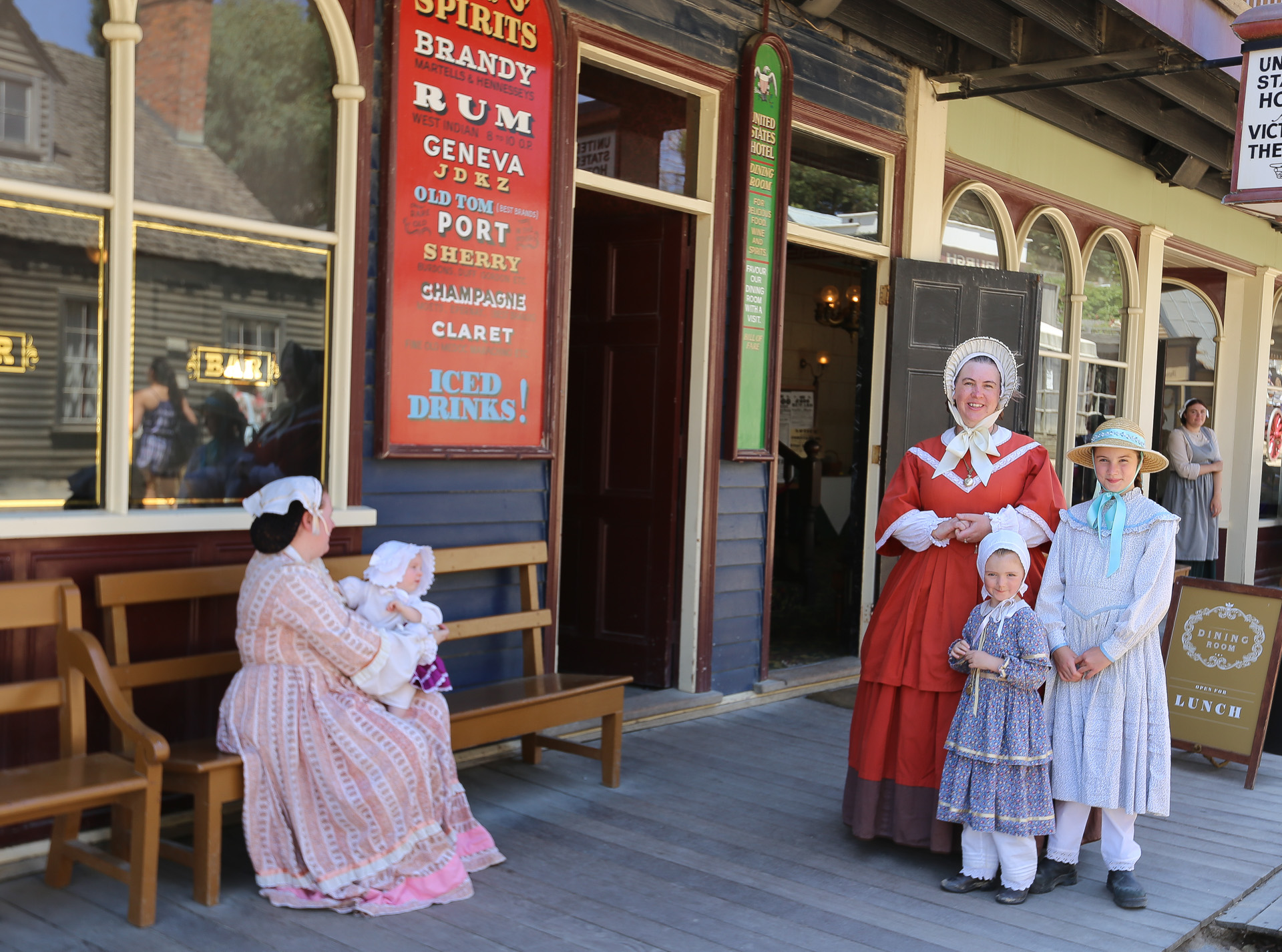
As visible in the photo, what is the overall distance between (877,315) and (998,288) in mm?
825

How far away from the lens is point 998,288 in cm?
704

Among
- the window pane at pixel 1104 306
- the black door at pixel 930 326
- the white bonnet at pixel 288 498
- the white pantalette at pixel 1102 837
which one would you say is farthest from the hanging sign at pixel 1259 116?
the white bonnet at pixel 288 498

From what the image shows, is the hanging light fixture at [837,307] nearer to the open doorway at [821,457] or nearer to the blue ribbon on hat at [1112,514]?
the open doorway at [821,457]

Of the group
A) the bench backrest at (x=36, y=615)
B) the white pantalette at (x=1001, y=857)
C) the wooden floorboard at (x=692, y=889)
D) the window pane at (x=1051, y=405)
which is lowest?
the wooden floorboard at (x=692, y=889)

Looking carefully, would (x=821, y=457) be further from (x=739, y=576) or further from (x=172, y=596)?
(x=172, y=596)

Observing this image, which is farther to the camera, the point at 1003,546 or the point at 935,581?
the point at 935,581

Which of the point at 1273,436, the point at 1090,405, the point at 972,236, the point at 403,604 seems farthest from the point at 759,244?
the point at 1273,436

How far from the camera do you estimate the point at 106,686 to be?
10.2ft

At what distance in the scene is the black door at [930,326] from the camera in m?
6.70

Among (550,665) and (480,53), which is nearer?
(480,53)

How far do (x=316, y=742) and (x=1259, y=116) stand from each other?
543 centimetres

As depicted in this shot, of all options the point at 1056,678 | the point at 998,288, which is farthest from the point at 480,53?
the point at 998,288

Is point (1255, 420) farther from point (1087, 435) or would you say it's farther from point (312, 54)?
point (312, 54)

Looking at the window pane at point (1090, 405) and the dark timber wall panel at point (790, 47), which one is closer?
the dark timber wall panel at point (790, 47)
